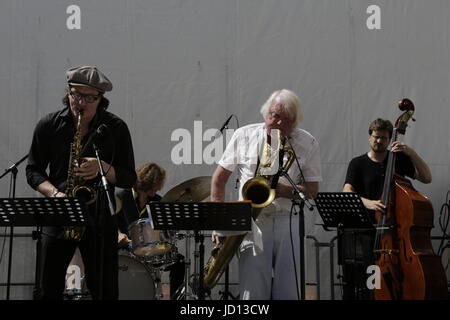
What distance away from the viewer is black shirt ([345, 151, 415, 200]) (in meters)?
6.31

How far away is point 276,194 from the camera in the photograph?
15.9 ft

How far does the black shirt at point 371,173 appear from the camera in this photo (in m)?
6.31

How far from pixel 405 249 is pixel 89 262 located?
2.56 metres

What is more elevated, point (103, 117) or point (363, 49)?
point (363, 49)

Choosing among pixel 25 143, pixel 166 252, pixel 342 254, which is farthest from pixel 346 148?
pixel 25 143

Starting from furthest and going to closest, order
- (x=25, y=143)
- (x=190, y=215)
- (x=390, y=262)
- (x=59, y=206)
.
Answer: (x=25, y=143)
(x=390, y=262)
(x=190, y=215)
(x=59, y=206)

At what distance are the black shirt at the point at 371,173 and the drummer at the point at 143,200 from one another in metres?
1.62

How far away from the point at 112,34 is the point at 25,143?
132 cm

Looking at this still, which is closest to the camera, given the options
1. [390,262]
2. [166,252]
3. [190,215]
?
[190,215]

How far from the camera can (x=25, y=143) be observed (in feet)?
23.1

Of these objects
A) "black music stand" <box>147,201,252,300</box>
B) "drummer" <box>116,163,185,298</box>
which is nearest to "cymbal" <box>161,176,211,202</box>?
"drummer" <box>116,163,185,298</box>

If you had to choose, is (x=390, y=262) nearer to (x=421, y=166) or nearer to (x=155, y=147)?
(x=421, y=166)

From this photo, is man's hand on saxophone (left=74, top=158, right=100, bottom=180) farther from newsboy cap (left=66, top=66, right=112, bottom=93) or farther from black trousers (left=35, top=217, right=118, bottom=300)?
newsboy cap (left=66, top=66, right=112, bottom=93)

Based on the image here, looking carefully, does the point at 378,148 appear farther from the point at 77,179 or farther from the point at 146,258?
the point at 77,179
